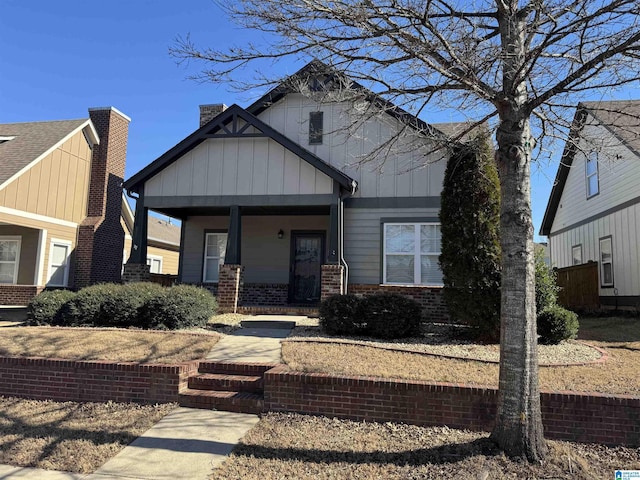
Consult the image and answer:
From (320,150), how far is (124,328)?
6.93m

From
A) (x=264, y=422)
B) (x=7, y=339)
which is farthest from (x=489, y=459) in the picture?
(x=7, y=339)

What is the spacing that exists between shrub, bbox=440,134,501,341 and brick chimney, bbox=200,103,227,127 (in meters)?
9.40

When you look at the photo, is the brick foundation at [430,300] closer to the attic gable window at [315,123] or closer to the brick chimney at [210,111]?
the attic gable window at [315,123]

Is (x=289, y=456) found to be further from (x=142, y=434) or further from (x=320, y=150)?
(x=320, y=150)

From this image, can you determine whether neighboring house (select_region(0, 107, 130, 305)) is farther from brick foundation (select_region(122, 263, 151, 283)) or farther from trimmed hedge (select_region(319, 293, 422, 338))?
trimmed hedge (select_region(319, 293, 422, 338))

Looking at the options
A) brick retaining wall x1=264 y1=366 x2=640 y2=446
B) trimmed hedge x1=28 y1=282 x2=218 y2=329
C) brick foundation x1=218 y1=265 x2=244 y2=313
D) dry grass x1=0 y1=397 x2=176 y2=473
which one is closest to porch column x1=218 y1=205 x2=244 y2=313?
brick foundation x1=218 y1=265 x2=244 y2=313

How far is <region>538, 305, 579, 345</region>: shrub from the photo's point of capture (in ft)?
25.7

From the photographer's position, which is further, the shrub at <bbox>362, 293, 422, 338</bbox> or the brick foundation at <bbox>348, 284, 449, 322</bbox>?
the brick foundation at <bbox>348, 284, 449, 322</bbox>

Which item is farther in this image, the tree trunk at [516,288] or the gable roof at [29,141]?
the gable roof at [29,141]

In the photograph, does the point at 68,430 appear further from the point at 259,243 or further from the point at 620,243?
the point at 620,243

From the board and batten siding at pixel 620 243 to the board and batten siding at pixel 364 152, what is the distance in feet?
20.1

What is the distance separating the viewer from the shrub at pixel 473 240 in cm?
802

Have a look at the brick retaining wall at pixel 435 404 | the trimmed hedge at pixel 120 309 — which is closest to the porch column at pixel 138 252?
the trimmed hedge at pixel 120 309

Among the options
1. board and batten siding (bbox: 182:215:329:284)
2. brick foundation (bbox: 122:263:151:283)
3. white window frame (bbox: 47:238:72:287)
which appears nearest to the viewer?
brick foundation (bbox: 122:263:151:283)
